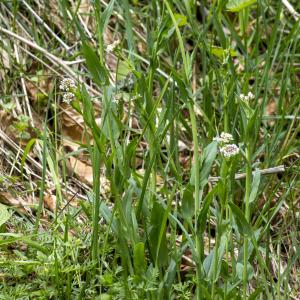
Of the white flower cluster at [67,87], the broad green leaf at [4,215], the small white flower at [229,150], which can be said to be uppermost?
the white flower cluster at [67,87]

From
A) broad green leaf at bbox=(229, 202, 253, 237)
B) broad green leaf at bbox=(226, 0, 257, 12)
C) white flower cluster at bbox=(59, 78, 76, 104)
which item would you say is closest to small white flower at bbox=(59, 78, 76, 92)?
white flower cluster at bbox=(59, 78, 76, 104)

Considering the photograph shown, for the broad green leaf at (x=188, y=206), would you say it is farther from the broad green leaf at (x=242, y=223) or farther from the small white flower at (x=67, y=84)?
the small white flower at (x=67, y=84)

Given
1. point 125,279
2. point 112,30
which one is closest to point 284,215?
point 125,279

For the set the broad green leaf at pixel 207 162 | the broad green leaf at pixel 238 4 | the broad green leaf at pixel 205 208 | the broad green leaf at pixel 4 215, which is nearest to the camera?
the broad green leaf at pixel 205 208

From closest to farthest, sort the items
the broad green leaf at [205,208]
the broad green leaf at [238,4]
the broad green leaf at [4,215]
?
the broad green leaf at [205,208], the broad green leaf at [4,215], the broad green leaf at [238,4]

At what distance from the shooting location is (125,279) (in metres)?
1.54

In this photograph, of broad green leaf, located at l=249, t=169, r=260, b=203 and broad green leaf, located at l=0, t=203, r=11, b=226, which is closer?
broad green leaf, located at l=249, t=169, r=260, b=203

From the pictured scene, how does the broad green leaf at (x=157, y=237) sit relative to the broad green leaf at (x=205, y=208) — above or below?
below

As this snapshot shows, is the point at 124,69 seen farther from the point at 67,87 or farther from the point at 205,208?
the point at 205,208

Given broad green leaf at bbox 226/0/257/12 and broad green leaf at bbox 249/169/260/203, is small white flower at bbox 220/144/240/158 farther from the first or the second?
broad green leaf at bbox 226/0/257/12

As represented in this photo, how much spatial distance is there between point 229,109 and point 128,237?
1.81 ft

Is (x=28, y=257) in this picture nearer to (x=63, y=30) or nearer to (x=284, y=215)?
(x=284, y=215)

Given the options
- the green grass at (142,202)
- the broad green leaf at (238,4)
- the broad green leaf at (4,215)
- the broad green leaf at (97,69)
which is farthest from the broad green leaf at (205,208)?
the broad green leaf at (238,4)

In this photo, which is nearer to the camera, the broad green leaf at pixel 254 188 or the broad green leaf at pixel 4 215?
the broad green leaf at pixel 254 188
